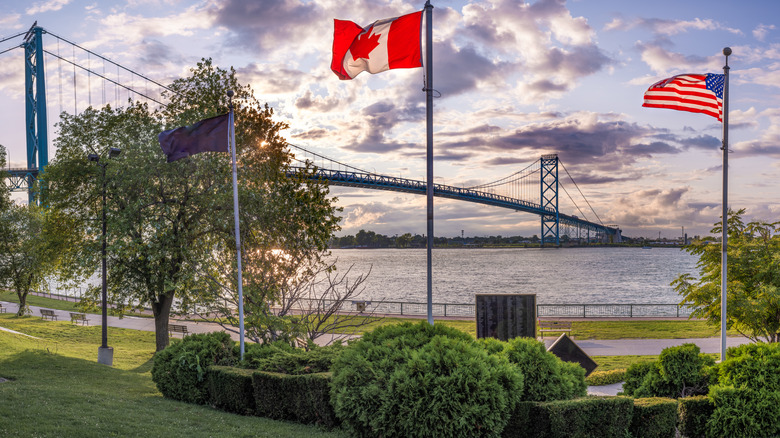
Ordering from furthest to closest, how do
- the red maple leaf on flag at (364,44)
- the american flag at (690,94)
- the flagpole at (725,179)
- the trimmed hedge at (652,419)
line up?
1. the flagpole at (725,179)
2. the american flag at (690,94)
3. the red maple leaf on flag at (364,44)
4. the trimmed hedge at (652,419)

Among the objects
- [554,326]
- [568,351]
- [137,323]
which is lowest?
[137,323]

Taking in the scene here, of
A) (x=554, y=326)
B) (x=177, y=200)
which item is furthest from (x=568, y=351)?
→ (x=177, y=200)

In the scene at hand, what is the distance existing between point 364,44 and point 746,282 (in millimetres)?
12493

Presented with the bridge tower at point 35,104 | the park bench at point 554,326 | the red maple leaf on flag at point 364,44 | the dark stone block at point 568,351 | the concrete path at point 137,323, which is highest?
the bridge tower at point 35,104

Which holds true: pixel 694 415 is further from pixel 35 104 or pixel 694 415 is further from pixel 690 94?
pixel 35 104

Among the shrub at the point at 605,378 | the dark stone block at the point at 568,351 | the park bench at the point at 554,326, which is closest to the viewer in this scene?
the shrub at the point at 605,378

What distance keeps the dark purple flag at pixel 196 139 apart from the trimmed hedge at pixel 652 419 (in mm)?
9379

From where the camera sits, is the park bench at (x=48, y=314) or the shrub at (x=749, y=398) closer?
the shrub at (x=749, y=398)

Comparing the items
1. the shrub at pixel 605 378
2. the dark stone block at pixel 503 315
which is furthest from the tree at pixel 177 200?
the shrub at pixel 605 378

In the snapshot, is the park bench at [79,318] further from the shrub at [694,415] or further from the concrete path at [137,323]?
the shrub at [694,415]

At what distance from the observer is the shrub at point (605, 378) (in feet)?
44.5

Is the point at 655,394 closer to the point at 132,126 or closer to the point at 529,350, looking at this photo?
the point at 529,350

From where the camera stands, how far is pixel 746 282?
1498 centimetres

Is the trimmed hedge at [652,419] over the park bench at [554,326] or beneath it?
over
